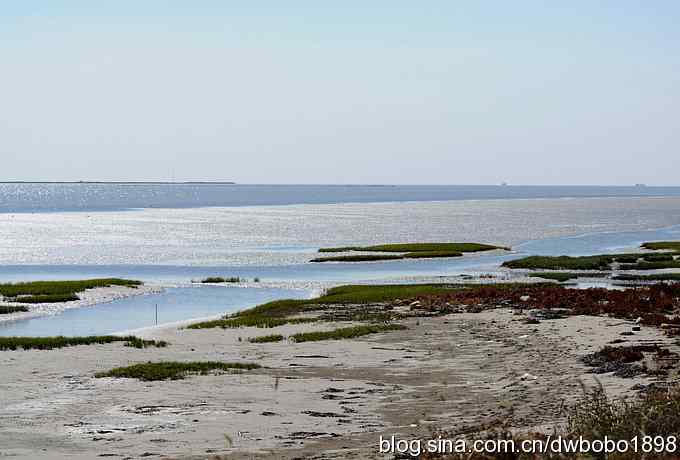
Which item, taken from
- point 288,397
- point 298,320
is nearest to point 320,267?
point 298,320

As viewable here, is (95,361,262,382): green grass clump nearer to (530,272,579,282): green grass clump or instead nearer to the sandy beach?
the sandy beach

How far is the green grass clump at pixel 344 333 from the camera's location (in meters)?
30.1

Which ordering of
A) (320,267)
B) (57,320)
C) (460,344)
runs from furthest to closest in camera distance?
(320,267)
(57,320)
(460,344)

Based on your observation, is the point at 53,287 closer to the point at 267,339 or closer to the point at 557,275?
the point at 267,339

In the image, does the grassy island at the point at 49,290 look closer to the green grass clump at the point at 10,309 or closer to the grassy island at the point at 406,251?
the green grass clump at the point at 10,309

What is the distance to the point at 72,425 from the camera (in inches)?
713

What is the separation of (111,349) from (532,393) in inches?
592

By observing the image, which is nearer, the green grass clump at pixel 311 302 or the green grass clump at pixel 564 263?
the green grass clump at pixel 311 302

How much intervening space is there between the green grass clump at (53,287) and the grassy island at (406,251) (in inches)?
904

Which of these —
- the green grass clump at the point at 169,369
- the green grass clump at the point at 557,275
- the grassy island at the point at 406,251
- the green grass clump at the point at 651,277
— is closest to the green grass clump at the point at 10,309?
the green grass clump at the point at 169,369

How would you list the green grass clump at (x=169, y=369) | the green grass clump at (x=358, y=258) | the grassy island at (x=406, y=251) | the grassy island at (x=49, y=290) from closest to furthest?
the green grass clump at (x=169, y=369) → the grassy island at (x=49, y=290) → the green grass clump at (x=358, y=258) → the grassy island at (x=406, y=251)

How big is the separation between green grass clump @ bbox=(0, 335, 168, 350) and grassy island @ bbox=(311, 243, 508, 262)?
42888 millimetres

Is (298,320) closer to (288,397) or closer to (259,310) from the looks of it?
(259,310)

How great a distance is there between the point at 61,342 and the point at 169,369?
7.89 metres
